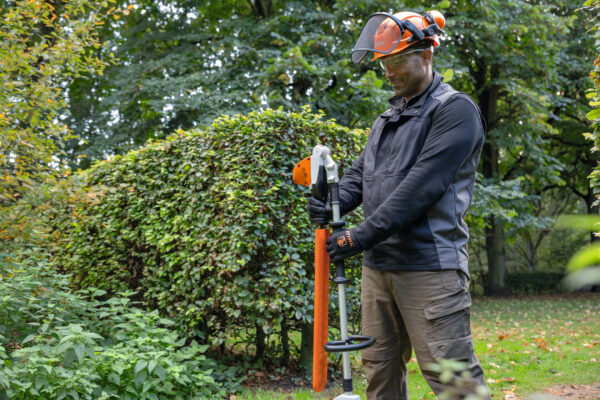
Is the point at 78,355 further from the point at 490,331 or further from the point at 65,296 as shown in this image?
the point at 490,331

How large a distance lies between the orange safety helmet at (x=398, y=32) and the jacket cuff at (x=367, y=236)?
2.77ft

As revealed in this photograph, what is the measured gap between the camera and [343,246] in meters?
2.33

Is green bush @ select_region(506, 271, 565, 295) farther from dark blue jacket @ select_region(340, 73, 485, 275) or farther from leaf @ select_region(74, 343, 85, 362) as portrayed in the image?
dark blue jacket @ select_region(340, 73, 485, 275)

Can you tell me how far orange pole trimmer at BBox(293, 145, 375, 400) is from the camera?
92.6 inches

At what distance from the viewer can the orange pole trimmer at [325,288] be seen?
2.35 m

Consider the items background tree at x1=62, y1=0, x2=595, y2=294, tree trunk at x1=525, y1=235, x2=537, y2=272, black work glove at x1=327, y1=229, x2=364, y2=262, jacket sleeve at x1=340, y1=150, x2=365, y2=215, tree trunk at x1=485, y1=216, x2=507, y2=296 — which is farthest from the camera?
tree trunk at x1=525, y1=235, x2=537, y2=272

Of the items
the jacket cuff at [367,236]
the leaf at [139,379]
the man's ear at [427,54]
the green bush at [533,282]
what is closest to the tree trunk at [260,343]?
the leaf at [139,379]

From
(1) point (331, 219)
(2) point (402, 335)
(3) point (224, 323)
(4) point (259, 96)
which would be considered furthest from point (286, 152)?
(4) point (259, 96)

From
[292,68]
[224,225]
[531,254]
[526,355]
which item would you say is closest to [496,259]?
[526,355]

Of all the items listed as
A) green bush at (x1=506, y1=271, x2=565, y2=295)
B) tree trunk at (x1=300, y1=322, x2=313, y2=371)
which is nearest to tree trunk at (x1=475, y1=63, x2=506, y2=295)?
green bush at (x1=506, y1=271, x2=565, y2=295)

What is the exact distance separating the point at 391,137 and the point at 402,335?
100 cm

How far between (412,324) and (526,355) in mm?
4946

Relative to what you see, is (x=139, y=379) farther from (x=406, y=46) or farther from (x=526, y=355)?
(x=526, y=355)

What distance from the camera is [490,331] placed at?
8.90 meters
